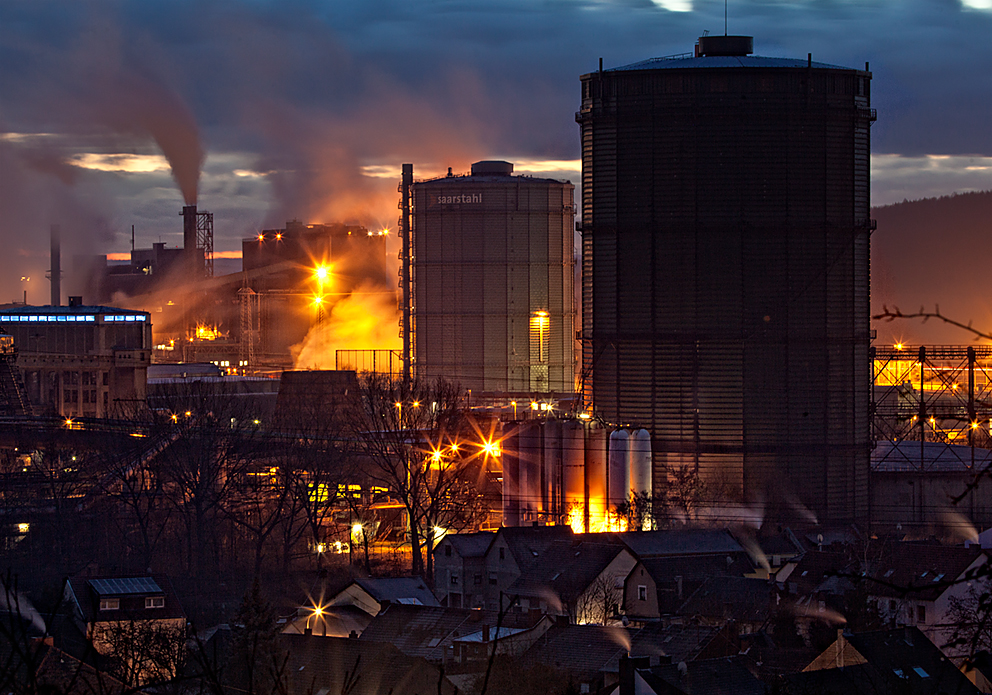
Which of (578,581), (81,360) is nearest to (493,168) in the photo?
(81,360)

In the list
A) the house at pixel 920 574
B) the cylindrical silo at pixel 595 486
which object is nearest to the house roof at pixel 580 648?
the house at pixel 920 574

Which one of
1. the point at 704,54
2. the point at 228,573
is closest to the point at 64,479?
the point at 228,573

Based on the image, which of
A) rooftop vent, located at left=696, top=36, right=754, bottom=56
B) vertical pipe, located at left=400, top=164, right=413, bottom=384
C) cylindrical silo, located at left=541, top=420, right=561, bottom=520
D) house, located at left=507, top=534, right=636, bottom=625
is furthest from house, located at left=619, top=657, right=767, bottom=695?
vertical pipe, located at left=400, top=164, right=413, bottom=384

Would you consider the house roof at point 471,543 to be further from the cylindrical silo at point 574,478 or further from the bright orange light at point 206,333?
the bright orange light at point 206,333

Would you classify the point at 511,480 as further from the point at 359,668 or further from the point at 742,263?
the point at 359,668

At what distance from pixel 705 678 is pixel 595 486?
18.6 meters

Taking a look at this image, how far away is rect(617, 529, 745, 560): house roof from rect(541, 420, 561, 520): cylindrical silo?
5.35 metres

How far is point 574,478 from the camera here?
40.5 metres

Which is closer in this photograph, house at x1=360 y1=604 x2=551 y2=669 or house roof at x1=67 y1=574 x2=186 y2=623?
house at x1=360 y1=604 x2=551 y2=669

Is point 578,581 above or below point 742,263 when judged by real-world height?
below

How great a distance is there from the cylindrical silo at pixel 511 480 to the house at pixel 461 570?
19.3 feet

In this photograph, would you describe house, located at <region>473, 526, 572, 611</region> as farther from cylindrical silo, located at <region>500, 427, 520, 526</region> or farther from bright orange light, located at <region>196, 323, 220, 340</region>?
bright orange light, located at <region>196, 323, 220, 340</region>

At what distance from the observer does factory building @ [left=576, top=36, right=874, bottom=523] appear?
41.1 m

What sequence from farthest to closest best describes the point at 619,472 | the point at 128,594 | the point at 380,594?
the point at 619,472 < the point at 380,594 < the point at 128,594
